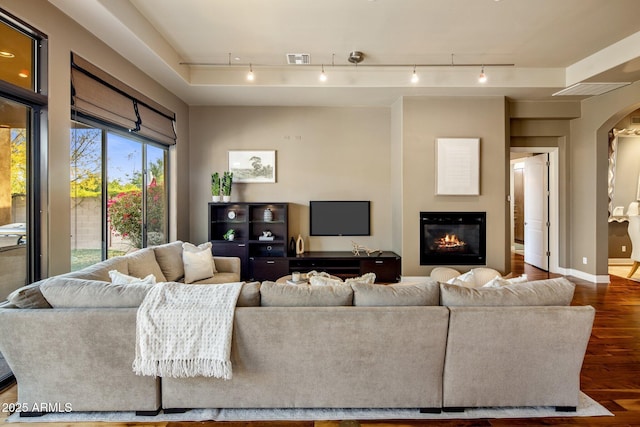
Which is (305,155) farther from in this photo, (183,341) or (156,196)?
(183,341)

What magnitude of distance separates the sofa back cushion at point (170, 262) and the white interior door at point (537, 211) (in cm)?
636

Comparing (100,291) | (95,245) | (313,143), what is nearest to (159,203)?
(95,245)

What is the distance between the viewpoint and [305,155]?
5.99 meters

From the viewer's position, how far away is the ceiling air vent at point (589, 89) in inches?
192

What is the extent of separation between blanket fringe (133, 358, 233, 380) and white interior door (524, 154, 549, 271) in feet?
21.5

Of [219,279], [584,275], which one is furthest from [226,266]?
[584,275]

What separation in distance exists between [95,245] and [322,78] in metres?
3.42

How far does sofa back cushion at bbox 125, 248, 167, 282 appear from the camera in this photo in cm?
322

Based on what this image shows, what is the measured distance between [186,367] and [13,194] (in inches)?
80.7

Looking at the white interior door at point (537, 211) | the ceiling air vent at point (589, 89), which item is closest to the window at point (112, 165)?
the ceiling air vent at point (589, 89)

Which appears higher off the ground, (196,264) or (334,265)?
(196,264)

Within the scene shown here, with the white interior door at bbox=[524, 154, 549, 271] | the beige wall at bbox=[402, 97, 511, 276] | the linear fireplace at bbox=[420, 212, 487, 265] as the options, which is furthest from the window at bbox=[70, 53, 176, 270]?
the white interior door at bbox=[524, 154, 549, 271]

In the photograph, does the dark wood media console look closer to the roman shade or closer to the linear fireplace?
the linear fireplace

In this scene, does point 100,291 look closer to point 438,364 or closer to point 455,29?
point 438,364
